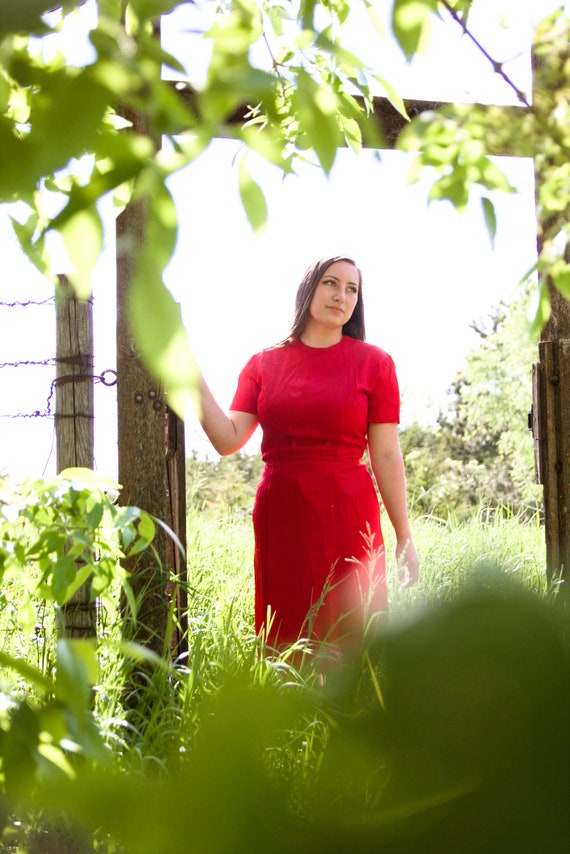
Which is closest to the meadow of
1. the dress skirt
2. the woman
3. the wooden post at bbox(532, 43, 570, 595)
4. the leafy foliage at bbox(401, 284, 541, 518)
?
the woman

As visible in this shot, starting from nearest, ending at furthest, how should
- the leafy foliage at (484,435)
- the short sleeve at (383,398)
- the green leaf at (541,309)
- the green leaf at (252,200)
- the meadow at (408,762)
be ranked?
the meadow at (408,762)
the green leaf at (252,200)
the green leaf at (541,309)
the short sleeve at (383,398)
the leafy foliage at (484,435)

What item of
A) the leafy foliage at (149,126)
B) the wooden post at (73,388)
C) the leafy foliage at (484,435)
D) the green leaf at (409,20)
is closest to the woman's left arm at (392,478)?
the wooden post at (73,388)

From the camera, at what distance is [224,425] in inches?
133

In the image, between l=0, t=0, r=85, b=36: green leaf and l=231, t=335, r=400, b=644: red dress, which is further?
l=231, t=335, r=400, b=644: red dress

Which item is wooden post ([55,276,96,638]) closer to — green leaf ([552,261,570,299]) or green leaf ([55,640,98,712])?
green leaf ([552,261,570,299])

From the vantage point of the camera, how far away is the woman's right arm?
10.5 feet

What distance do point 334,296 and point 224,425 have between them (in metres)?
0.67

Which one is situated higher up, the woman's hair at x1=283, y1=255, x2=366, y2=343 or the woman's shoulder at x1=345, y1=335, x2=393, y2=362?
the woman's hair at x1=283, y1=255, x2=366, y2=343

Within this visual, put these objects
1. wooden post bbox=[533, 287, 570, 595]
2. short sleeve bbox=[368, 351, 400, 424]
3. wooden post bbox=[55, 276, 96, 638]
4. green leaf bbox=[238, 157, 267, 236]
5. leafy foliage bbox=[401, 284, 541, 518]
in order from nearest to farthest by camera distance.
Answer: green leaf bbox=[238, 157, 267, 236], wooden post bbox=[55, 276, 96, 638], short sleeve bbox=[368, 351, 400, 424], wooden post bbox=[533, 287, 570, 595], leafy foliage bbox=[401, 284, 541, 518]

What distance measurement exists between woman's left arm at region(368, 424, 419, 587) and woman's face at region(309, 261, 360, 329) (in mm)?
447

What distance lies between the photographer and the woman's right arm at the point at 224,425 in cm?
320

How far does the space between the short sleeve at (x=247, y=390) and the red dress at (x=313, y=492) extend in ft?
0.33

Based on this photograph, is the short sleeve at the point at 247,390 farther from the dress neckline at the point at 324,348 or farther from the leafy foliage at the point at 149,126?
the leafy foliage at the point at 149,126

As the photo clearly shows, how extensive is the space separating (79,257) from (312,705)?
427 millimetres
